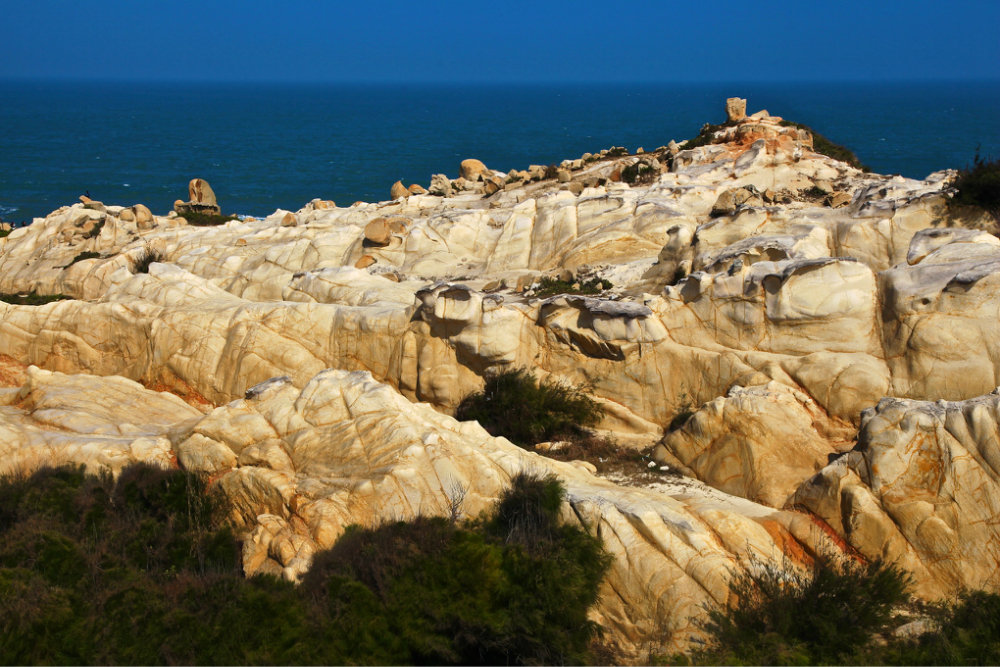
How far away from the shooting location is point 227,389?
18.0 metres

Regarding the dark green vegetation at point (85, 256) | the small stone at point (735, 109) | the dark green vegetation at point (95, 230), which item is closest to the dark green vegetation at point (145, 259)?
the dark green vegetation at point (85, 256)

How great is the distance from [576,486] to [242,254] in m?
20.8

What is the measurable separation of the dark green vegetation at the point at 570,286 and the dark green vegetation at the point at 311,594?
33.7 ft

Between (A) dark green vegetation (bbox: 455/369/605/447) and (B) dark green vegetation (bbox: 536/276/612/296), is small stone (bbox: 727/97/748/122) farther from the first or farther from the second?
(A) dark green vegetation (bbox: 455/369/605/447)

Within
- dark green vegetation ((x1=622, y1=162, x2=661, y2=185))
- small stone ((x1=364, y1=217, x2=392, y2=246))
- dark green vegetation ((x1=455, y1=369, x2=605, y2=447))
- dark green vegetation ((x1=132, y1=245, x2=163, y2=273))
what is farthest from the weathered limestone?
dark green vegetation ((x1=455, y1=369, x2=605, y2=447))

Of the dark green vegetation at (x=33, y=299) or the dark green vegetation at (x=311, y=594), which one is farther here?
the dark green vegetation at (x=33, y=299)

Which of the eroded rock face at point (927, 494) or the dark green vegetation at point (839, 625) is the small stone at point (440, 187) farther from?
the dark green vegetation at point (839, 625)

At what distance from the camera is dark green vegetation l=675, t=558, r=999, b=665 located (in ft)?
28.2

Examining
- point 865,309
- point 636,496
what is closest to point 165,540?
point 636,496

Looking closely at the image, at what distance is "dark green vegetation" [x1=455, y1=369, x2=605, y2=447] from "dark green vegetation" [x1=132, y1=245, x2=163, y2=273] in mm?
17025

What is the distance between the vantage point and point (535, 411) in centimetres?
1602

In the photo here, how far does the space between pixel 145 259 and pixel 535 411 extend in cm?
1960

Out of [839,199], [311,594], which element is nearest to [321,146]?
[839,199]

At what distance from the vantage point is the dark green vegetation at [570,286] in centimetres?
2066
